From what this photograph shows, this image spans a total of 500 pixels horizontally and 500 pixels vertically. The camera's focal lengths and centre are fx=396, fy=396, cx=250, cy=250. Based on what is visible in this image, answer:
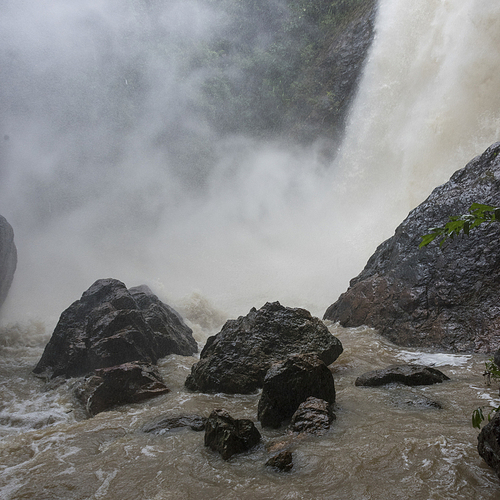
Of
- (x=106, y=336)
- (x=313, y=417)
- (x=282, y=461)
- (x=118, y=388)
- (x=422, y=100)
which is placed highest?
(x=422, y=100)

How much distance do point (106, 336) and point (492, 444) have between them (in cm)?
668

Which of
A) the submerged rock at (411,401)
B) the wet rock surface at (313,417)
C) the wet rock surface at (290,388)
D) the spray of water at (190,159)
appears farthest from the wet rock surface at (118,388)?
the spray of water at (190,159)

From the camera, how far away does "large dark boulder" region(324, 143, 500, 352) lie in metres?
6.36

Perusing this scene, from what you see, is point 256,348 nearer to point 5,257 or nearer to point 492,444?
point 492,444

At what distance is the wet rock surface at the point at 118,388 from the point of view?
5320 millimetres

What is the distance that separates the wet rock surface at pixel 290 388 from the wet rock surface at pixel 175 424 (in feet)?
2.05

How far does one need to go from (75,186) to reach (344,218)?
15.5 metres

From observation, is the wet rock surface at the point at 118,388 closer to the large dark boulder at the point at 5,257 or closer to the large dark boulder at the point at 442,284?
the large dark boulder at the point at 442,284

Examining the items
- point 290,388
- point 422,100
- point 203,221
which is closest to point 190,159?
point 203,221

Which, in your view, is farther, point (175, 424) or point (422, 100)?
point (422, 100)

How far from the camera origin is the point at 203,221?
22.1 m

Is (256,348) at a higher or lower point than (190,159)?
lower

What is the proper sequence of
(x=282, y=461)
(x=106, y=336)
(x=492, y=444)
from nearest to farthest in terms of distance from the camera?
(x=492, y=444), (x=282, y=461), (x=106, y=336)

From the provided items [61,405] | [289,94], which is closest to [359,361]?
[61,405]
